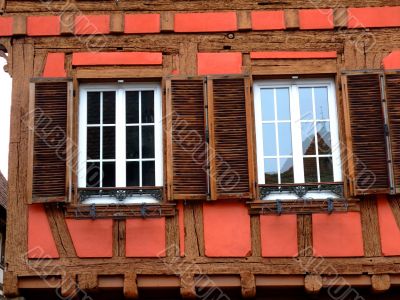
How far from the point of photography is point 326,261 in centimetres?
906

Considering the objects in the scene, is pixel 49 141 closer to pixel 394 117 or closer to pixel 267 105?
pixel 267 105

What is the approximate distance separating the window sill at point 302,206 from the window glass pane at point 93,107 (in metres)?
1.98

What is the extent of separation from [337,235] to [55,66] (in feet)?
12.0

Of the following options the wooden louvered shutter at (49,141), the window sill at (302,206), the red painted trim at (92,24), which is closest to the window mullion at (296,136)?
the window sill at (302,206)

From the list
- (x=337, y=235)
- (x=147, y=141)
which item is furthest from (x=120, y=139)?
(x=337, y=235)

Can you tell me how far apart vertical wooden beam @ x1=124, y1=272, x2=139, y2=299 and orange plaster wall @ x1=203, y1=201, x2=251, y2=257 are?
818 mm

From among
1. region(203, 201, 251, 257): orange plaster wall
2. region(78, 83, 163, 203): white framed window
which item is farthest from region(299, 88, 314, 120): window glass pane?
region(78, 83, 163, 203): white framed window

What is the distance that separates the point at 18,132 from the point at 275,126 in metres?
2.86

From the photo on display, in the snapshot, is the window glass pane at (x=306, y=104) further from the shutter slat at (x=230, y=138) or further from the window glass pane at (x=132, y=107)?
the window glass pane at (x=132, y=107)

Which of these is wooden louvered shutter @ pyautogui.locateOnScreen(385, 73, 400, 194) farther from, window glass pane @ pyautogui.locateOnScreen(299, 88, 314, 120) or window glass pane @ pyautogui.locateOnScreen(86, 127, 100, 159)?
window glass pane @ pyautogui.locateOnScreen(86, 127, 100, 159)

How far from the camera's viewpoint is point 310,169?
31.0 ft

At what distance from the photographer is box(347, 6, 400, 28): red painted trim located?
977 cm

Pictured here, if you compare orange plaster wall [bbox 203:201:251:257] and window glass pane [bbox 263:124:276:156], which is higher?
window glass pane [bbox 263:124:276:156]

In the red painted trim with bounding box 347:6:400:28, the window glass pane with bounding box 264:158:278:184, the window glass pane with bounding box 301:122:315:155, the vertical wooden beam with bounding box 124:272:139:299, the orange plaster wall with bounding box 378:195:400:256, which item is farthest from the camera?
the red painted trim with bounding box 347:6:400:28
